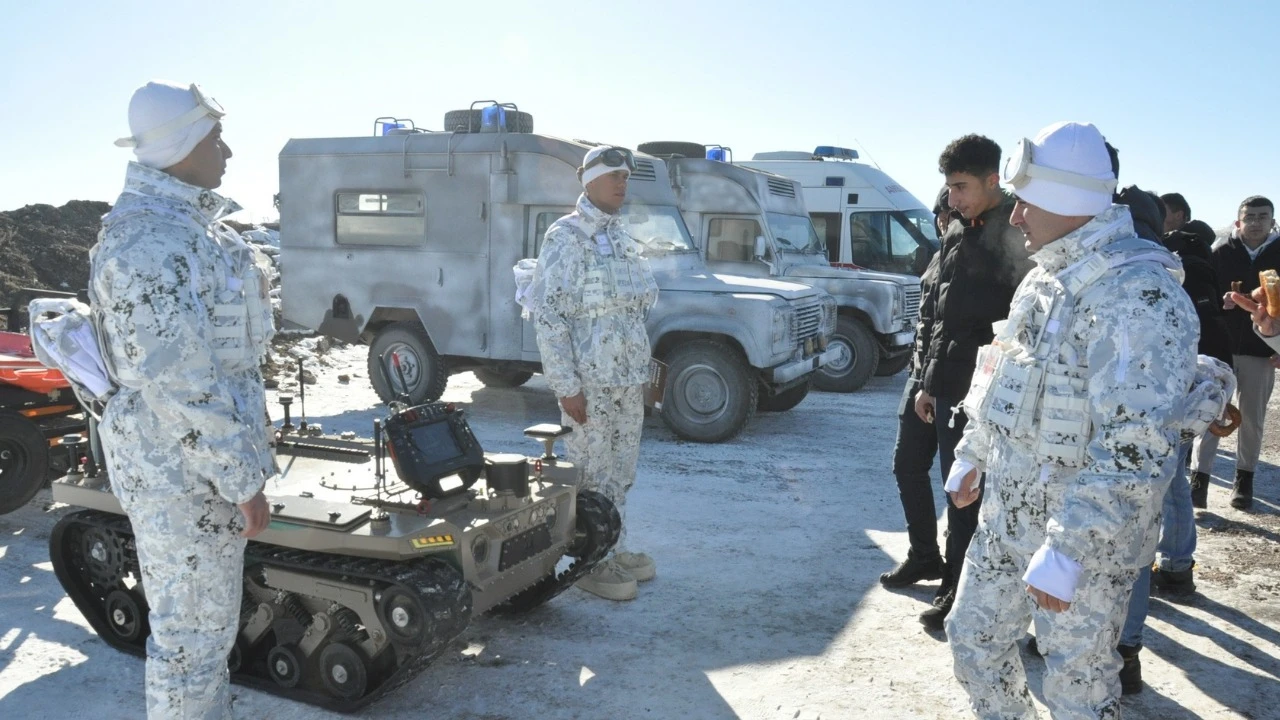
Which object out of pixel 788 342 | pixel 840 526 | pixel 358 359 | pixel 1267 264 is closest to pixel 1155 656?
pixel 840 526

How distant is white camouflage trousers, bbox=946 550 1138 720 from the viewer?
2.52m

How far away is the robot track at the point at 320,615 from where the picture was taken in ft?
11.6

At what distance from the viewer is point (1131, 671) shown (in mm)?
3893

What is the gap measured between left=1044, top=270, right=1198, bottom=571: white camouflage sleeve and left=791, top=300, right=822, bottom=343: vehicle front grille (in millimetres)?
6162

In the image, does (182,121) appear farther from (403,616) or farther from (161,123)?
(403,616)

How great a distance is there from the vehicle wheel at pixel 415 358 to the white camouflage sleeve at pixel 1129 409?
772 cm

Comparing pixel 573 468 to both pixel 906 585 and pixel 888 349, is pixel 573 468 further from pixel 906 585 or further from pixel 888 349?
pixel 888 349

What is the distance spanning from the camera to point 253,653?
402 cm

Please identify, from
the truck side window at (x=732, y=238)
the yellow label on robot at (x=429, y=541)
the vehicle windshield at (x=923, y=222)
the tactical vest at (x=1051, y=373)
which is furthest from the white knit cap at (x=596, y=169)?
the vehicle windshield at (x=923, y=222)

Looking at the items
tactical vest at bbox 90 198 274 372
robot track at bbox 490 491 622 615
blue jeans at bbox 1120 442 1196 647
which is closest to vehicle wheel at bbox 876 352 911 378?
blue jeans at bbox 1120 442 1196 647

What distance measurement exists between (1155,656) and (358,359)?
36.9ft

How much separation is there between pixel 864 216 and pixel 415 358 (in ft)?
21.0

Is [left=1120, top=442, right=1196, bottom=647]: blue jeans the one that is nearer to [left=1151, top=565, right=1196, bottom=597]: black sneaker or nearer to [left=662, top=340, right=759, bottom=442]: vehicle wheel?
[left=1151, top=565, right=1196, bottom=597]: black sneaker

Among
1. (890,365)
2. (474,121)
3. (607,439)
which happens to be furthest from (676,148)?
(607,439)
